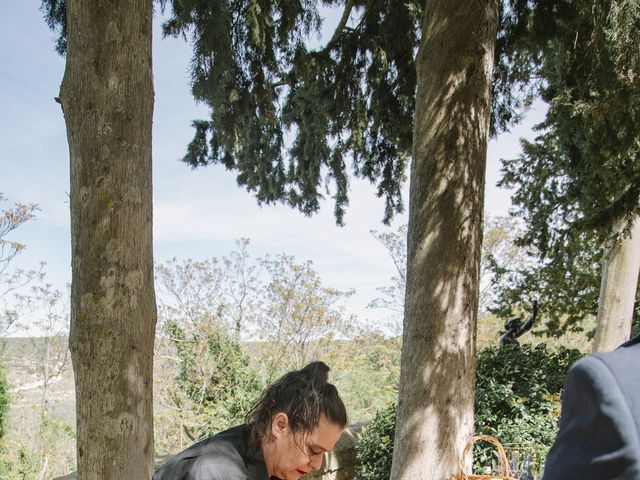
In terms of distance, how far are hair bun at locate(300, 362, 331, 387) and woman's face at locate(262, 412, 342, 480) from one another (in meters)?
0.12

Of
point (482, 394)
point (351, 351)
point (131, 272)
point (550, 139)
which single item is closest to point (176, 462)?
point (131, 272)

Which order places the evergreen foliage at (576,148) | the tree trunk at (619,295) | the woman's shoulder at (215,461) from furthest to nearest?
the tree trunk at (619,295), the evergreen foliage at (576,148), the woman's shoulder at (215,461)

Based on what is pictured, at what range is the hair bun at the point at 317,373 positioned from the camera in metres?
1.80

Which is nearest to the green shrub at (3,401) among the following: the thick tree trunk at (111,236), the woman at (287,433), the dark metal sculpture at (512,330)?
the dark metal sculpture at (512,330)

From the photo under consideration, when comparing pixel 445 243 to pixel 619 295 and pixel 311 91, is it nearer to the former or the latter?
pixel 311 91

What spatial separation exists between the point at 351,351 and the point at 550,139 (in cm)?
573

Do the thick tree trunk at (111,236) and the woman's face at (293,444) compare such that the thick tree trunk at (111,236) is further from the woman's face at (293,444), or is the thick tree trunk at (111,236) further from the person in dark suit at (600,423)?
the person in dark suit at (600,423)

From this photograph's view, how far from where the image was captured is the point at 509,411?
5516 millimetres

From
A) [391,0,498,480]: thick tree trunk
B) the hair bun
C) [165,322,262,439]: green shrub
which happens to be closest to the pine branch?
[391,0,498,480]: thick tree trunk

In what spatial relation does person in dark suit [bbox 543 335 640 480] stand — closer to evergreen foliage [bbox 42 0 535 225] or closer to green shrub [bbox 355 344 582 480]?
evergreen foliage [bbox 42 0 535 225]

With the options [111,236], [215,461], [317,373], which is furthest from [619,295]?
[111,236]

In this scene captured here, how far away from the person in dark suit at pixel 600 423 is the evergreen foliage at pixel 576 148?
13.6ft

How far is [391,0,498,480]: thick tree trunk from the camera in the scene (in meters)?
3.43

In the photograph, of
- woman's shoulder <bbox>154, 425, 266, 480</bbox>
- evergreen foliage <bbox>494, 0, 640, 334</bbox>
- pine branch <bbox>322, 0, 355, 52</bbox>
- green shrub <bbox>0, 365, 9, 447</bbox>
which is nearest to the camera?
woman's shoulder <bbox>154, 425, 266, 480</bbox>
